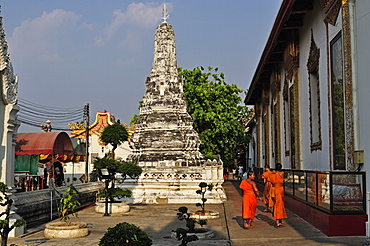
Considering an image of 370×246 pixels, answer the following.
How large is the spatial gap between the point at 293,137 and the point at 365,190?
34.1ft

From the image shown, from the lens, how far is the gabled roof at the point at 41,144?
1956cm

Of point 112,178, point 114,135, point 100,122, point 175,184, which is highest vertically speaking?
point 100,122

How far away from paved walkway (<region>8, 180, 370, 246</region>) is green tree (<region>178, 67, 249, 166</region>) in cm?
1773

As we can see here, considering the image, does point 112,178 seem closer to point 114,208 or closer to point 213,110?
point 114,208

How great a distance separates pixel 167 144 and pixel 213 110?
495 inches

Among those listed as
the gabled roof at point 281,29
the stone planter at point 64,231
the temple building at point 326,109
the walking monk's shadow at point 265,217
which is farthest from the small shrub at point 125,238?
the gabled roof at point 281,29

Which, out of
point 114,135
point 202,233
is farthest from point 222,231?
point 114,135

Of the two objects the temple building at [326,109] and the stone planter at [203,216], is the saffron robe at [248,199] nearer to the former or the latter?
the temple building at [326,109]

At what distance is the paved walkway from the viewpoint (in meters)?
9.88

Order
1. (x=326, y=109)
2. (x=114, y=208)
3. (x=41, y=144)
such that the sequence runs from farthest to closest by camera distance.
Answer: (x=41, y=144) → (x=114, y=208) → (x=326, y=109)

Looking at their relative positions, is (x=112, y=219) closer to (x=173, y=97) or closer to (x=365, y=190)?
(x=365, y=190)

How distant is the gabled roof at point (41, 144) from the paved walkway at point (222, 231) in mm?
4048

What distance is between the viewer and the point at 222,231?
11.7 metres

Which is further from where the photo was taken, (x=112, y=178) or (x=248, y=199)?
(x=112, y=178)
